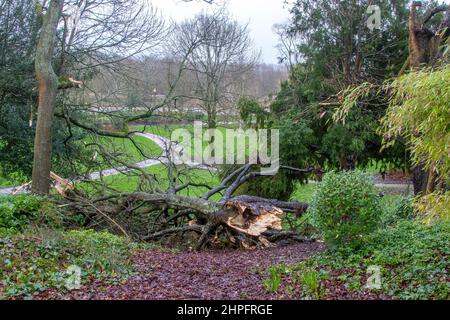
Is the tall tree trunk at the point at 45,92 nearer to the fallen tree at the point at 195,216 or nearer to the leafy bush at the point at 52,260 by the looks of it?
the fallen tree at the point at 195,216

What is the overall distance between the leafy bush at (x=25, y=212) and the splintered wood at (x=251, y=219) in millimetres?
2660

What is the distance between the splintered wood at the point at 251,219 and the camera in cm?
665

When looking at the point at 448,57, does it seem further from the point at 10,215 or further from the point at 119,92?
the point at 119,92

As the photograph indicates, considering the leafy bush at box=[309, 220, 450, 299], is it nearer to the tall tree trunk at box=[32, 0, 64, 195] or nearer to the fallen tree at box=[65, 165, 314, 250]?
the fallen tree at box=[65, 165, 314, 250]

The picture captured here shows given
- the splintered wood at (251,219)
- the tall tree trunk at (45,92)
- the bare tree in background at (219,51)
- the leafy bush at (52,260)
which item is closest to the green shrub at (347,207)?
the splintered wood at (251,219)

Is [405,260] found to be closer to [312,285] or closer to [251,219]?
[312,285]

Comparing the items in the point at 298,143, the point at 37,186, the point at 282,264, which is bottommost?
the point at 282,264

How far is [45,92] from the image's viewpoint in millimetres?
7625

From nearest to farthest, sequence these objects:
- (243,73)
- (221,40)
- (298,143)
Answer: (298,143), (221,40), (243,73)

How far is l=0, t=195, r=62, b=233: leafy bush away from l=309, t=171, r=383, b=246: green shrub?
13.1 feet

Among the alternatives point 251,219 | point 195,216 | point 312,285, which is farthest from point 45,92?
point 312,285

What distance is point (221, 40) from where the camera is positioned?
1442 cm

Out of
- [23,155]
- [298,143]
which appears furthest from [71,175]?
[298,143]

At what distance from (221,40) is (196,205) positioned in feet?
28.2
